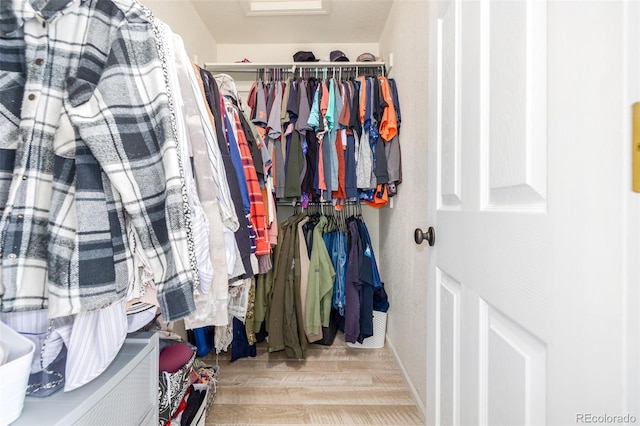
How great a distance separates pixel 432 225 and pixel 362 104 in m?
1.14

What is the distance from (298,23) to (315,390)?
2.41m

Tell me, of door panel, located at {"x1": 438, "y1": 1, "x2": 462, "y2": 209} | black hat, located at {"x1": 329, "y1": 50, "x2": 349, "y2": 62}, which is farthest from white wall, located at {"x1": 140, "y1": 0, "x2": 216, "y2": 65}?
door panel, located at {"x1": 438, "y1": 1, "x2": 462, "y2": 209}

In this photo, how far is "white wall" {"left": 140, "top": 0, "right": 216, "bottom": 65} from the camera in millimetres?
1446

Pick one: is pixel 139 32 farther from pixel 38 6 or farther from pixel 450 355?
pixel 450 355

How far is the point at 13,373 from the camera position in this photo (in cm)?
47

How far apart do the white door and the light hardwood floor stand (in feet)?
2.78

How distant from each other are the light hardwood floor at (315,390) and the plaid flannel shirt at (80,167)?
3.63 feet

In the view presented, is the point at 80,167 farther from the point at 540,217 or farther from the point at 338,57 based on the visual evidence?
the point at 338,57

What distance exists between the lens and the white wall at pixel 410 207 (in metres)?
1.33

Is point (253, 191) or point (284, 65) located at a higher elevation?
point (284, 65)

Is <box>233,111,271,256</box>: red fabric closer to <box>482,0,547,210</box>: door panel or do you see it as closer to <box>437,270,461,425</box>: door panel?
<box>437,270,461,425</box>: door panel

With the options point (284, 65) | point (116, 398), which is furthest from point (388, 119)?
point (116, 398)

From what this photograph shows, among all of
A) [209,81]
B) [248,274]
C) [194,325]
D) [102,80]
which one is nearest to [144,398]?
[194,325]

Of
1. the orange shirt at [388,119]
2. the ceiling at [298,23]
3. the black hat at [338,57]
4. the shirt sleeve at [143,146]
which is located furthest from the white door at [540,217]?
the ceiling at [298,23]
